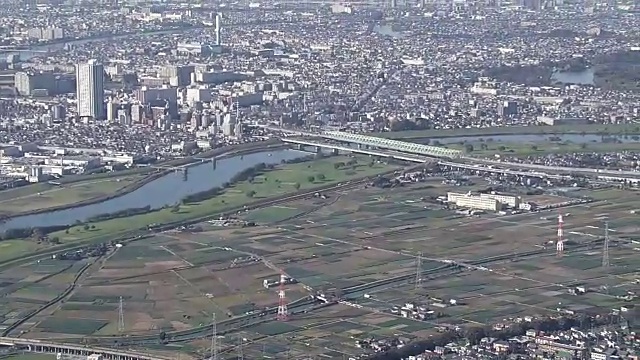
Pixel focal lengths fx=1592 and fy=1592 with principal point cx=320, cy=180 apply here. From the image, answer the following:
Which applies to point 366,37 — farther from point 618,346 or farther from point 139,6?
point 618,346

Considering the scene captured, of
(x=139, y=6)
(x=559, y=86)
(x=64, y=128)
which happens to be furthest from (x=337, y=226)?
(x=139, y=6)

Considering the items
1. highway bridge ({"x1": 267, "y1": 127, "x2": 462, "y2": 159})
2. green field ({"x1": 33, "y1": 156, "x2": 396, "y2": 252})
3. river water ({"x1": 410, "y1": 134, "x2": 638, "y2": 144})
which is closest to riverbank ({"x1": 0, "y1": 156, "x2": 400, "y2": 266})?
green field ({"x1": 33, "y1": 156, "x2": 396, "y2": 252})

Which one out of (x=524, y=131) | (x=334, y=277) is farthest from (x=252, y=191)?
(x=524, y=131)

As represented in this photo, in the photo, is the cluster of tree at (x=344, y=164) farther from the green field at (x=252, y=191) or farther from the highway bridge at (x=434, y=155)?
the highway bridge at (x=434, y=155)

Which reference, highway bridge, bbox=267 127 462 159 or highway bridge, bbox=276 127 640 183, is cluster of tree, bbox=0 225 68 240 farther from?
highway bridge, bbox=267 127 462 159

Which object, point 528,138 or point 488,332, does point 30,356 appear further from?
point 528,138
